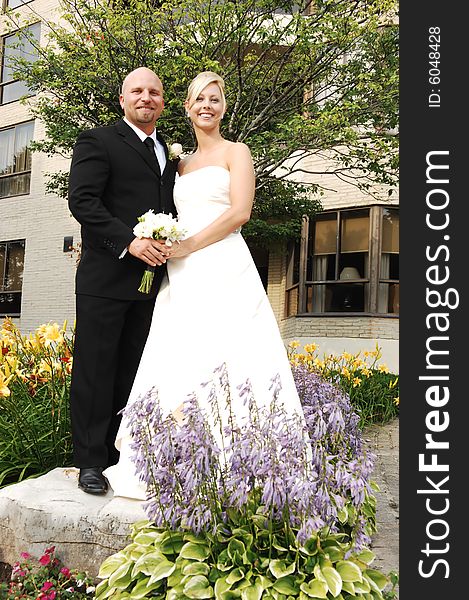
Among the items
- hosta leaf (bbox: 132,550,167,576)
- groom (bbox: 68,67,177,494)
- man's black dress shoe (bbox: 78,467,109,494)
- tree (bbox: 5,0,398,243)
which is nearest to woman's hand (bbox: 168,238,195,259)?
groom (bbox: 68,67,177,494)

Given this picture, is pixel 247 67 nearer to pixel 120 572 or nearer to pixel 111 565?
pixel 111 565

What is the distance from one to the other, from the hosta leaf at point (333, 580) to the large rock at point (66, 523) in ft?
3.63

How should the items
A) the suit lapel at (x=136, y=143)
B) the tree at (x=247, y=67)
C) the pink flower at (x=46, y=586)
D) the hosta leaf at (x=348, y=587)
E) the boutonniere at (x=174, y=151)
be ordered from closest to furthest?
the hosta leaf at (x=348, y=587)
the pink flower at (x=46, y=586)
the suit lapel at (x=136, y=143)
the boutonniere at (x=174, y=151)
the tree at (x=247, y=67)

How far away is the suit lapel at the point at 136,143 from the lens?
162 inches

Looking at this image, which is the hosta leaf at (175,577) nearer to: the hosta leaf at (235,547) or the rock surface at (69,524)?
the hosta leaf at (235,547)

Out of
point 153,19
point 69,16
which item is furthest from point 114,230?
point 69,16

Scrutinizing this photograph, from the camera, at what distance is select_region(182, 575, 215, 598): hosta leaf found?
8.48 feet

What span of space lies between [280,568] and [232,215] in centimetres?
205

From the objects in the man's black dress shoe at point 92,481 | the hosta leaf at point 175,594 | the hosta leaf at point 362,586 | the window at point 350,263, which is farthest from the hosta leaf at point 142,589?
the window at point 350,263

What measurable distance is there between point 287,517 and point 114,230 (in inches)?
76.4

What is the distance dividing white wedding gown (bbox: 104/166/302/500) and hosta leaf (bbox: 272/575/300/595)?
3.69ft

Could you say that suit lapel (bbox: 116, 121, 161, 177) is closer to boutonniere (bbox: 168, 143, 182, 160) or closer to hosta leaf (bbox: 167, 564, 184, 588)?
boutonniere (bbox: 168, 143, 182, 160)

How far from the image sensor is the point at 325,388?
3.90 m

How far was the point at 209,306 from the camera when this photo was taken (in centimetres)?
387
